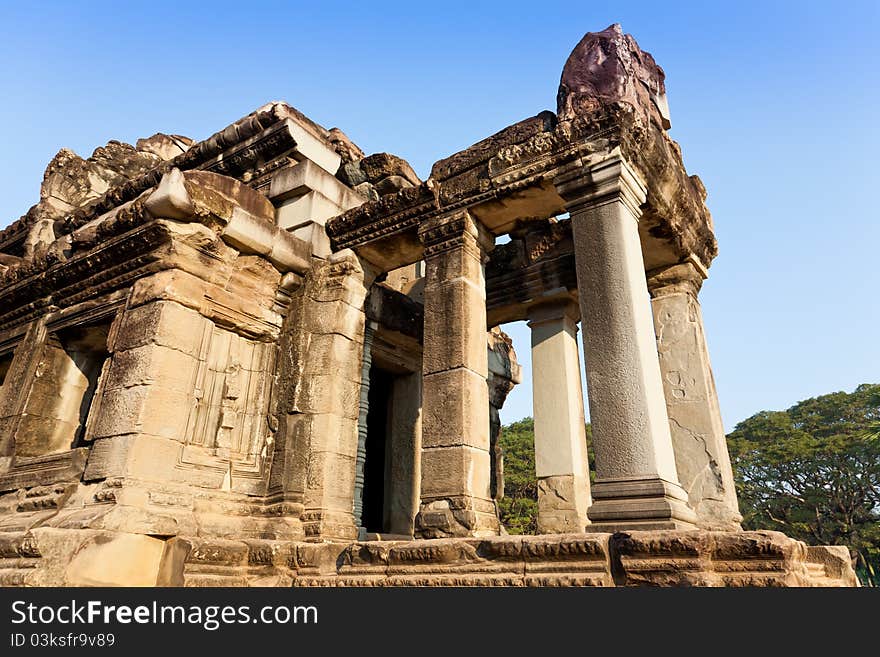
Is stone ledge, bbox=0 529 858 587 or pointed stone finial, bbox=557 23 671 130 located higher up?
pointed stone finial, bbox=557 23 671 130

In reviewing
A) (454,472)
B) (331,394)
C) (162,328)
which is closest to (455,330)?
(454,472)

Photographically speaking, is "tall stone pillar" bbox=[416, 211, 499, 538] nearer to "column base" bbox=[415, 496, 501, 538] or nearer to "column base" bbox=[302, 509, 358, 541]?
"column base" bbox=[415, 496, 501, 538]

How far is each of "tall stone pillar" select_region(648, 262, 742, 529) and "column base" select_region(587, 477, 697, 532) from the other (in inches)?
87.4

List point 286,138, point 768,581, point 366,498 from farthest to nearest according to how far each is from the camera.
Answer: point 366,498 → point 286,138 → point 768,581

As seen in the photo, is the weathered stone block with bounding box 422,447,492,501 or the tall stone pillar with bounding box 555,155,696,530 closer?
the tall stone pillar with bounding box 555,155,696,530

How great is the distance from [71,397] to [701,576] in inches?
300

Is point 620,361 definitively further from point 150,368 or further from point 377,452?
point 377,452

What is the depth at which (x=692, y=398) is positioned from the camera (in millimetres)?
6785

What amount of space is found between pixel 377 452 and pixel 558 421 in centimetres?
325

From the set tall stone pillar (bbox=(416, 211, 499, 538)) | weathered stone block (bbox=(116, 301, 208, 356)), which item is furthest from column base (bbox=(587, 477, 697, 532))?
weathered stone block (bbox=(116, 301, 208, 356))

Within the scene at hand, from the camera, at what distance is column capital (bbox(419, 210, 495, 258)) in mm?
6371

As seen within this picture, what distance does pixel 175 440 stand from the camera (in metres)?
5.64

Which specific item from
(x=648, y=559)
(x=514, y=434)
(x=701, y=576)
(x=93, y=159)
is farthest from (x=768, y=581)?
(x=514, y=434)

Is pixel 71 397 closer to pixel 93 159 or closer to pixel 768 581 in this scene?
pixel 93 159
